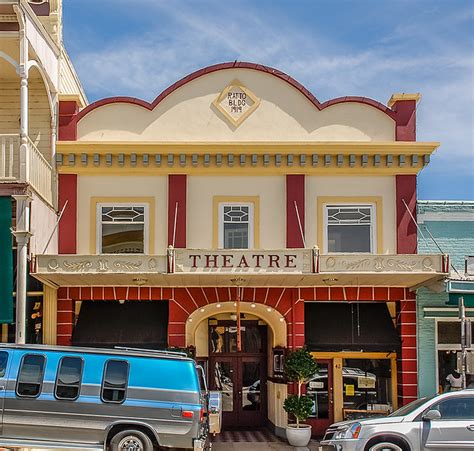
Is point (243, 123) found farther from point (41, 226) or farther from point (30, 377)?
point (30, 377)

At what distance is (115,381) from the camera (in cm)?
1452

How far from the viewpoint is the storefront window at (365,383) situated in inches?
881

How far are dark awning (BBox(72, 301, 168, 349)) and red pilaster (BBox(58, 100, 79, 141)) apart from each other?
4343 mm

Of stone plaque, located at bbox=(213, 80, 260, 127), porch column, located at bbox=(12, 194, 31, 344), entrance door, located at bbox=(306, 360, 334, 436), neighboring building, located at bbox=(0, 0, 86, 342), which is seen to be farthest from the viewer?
stone plaque, located at bbox=(213, 80, 260, 127)

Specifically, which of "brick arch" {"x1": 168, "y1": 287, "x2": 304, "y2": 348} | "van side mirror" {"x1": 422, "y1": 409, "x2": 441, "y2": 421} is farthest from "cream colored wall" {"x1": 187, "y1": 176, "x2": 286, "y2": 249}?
"van side mirror" {"x1": 422, "y1": 409, "x2": 441, "y2": 421}

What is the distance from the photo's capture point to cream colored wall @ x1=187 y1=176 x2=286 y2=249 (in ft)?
72.4

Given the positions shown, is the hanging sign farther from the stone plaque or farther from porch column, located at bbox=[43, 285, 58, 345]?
the stone plaque

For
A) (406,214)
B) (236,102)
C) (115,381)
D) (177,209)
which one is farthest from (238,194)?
(115,381)

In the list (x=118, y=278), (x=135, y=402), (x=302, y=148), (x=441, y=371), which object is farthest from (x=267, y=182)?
(x=135, y=402)

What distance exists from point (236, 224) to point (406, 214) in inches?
173

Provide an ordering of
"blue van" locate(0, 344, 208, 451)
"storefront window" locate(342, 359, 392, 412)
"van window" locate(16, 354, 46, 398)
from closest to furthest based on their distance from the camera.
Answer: "blue van" locate(0, 344, 208, 451) < "van window" locate(16, 354, 46, 398) < "storefront window" locate(342, 359, 392, 412)

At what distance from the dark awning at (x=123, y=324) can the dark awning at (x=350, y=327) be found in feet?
12.6

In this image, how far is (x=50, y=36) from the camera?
22047 millimetres

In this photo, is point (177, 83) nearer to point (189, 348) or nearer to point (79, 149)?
point (79, 149)
